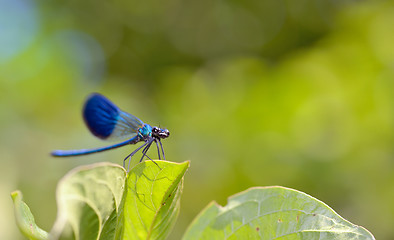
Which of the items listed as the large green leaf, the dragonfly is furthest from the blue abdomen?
the large green leaf

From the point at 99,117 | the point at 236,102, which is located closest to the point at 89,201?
the point at 99,117

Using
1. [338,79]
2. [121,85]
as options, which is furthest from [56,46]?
[338,79]

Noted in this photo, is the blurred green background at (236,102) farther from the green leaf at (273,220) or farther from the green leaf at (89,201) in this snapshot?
the green leaf at (89,201)

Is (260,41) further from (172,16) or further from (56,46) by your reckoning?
(56,46)

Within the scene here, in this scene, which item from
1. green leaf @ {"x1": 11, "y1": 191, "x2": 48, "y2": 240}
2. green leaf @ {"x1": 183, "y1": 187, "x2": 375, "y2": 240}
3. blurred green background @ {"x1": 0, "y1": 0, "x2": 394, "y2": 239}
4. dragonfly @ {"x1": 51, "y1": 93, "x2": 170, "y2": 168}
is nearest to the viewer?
green leaf @ {"x1": 11, "y1": 191, "x2": 48, "y2": 240}

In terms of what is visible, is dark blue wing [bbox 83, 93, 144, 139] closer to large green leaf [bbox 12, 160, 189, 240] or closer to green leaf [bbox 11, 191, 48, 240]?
large green leaf [bbox 12, 160, 189, 240]

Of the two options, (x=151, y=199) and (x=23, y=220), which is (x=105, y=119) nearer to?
(x=151, y=199)
